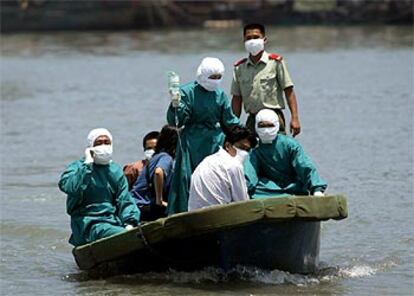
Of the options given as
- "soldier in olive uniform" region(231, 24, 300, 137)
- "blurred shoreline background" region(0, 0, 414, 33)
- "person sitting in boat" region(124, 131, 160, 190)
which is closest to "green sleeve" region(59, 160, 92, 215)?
"person sitting in boat" region(124, 131, 160, 190)

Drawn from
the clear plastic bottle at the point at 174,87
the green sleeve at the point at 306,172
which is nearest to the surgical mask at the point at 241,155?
the green sleeve at the point at 306,172

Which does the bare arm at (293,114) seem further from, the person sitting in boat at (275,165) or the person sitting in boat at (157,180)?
the person sitting in boat at (157,180)

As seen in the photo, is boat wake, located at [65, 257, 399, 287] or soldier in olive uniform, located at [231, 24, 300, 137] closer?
boat wake, located at [65, 257, 399, 287]

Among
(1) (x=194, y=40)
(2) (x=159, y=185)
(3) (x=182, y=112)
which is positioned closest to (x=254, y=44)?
(3) (x=182, y=112)

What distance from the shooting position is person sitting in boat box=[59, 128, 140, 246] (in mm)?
10727

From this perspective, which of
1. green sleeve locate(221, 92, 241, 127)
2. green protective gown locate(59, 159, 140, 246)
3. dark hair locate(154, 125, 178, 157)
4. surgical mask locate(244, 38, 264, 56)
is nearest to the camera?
green protective gown locate(59, 159, 140, 246)

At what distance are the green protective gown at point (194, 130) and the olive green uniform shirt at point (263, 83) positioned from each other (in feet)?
3.10

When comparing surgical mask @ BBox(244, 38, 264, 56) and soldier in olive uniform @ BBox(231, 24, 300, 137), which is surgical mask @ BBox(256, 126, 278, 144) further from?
surgical mask @ BBox(244, 38, 264, 56)

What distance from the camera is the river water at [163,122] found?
11.2m

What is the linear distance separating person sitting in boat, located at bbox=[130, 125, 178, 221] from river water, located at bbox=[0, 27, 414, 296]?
0.68 m

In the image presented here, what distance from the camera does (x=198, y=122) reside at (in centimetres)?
1125

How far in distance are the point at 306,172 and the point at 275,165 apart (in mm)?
303

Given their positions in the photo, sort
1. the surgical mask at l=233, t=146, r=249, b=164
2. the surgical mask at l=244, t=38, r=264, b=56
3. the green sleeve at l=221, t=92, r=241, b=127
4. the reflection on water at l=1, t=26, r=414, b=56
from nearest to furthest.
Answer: the surgical mask at l=233, t=146, r=249, b=164 < the green sleeve at l=221, t=92, r=241, b=127 < the surgical mask at l=244, t=38, r=264, b=56 < the reflection on water at l=1, t=26, r=414, b=56

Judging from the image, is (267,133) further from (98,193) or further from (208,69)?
(98,193)
